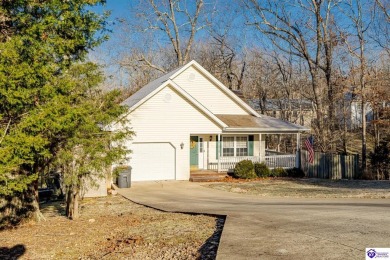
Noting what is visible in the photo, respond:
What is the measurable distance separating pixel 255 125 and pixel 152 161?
713cm

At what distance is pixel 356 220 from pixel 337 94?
26.7 metres

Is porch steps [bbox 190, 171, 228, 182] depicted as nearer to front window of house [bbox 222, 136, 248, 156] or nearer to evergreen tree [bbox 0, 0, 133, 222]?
front window of house [bbox 222, 136, 248, 156]

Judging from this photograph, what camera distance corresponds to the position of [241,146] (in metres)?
24.2

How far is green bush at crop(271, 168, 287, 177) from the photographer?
2269cm

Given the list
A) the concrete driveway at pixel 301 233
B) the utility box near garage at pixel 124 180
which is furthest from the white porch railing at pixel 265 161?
the concrete driveway at pixel 301 233

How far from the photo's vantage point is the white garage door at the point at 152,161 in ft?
66.8

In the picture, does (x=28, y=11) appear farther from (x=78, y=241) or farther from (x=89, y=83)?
(x=78, y=241)

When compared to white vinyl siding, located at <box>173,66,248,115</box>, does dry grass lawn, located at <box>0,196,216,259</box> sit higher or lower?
lower

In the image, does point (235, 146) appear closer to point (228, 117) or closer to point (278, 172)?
point (228, 117)

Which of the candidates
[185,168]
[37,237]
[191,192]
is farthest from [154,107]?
[37,237]

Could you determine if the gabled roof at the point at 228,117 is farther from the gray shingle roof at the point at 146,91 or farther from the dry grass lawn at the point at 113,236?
the dry grass lawn at the point at 113,236

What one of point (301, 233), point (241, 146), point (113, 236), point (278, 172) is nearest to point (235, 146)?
point (241, 146)

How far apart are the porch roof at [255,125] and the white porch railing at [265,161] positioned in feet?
5.62

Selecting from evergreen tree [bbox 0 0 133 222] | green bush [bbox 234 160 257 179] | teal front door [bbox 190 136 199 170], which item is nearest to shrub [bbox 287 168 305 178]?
green bush [bbox 234 160 257 179]
